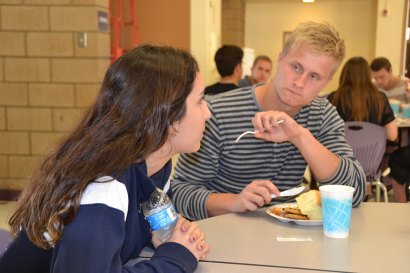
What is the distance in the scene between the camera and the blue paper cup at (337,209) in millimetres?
1274

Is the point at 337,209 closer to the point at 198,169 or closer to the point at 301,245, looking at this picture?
the point at 301,245

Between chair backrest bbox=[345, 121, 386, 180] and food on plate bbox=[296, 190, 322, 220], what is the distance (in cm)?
205

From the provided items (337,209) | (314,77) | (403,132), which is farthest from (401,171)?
(337,209)

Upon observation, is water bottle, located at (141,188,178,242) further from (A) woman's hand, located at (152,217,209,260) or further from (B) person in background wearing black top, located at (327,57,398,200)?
(B) person in background wearing black top, located at (327,57,398,200)

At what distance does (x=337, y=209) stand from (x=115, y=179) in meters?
0.59

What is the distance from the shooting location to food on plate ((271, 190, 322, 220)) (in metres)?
1.40

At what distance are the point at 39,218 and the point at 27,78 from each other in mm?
3311

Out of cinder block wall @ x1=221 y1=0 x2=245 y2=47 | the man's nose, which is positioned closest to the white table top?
the man's nose

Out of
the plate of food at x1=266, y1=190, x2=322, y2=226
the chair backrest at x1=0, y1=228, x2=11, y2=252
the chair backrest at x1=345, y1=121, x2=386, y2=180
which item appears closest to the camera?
the chair backrest at x1=0, y1=228, x2=11, y2=252

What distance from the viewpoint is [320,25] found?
1686 millimetres

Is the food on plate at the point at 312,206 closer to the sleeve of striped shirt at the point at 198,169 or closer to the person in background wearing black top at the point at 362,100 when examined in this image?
the sleeve of striped shirt at the point at 198,169

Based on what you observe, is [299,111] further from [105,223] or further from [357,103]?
[357,103]

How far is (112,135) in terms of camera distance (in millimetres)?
1013

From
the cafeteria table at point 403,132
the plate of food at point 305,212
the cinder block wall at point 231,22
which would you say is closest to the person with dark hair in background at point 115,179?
the plate of food at point 305,212
